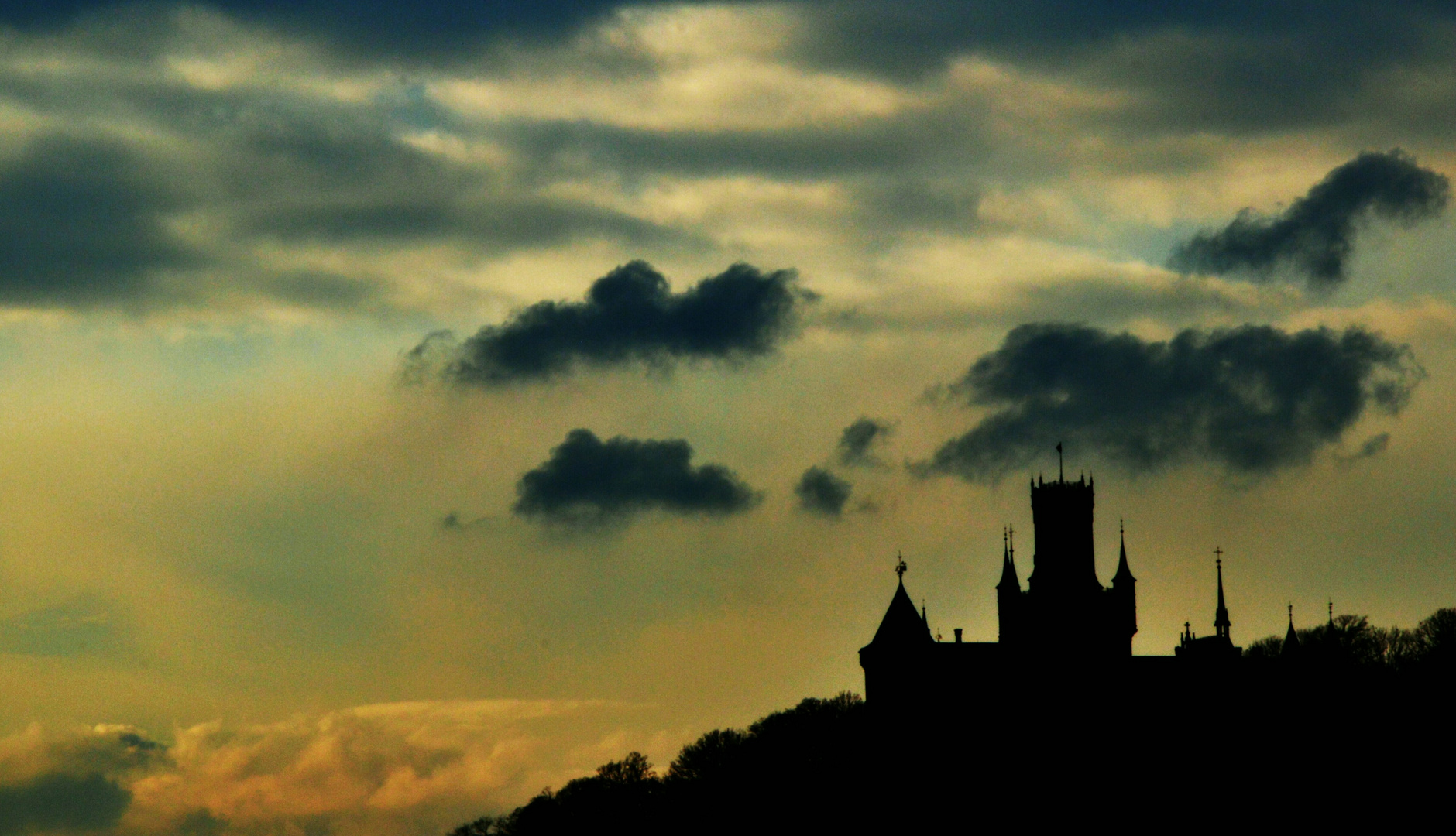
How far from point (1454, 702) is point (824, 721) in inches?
2182

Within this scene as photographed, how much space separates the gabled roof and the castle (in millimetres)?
56

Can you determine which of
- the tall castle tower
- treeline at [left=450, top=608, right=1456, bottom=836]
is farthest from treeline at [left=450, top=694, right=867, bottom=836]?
the tall castle tower

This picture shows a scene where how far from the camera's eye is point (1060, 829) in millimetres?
152500

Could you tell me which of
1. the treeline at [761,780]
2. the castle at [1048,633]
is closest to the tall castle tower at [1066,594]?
the castle at [1048,633]

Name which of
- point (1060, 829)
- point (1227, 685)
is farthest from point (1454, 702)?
point (1060, 829)

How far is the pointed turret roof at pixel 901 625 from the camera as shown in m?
156

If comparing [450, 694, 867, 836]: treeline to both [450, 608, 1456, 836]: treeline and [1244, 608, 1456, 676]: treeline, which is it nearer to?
[450, 608, 1456, 836]: treeline

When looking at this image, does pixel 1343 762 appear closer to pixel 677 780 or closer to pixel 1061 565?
pixel 1061 565

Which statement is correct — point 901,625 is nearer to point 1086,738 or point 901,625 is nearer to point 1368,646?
point 1086,738

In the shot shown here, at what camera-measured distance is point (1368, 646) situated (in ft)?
571

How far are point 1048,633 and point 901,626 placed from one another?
1202 cm

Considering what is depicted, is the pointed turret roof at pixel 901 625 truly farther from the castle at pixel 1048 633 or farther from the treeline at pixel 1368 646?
the treeline at pixel 1368 646

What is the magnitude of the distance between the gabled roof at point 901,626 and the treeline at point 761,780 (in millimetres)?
7690

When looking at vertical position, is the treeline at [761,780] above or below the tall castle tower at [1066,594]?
below
